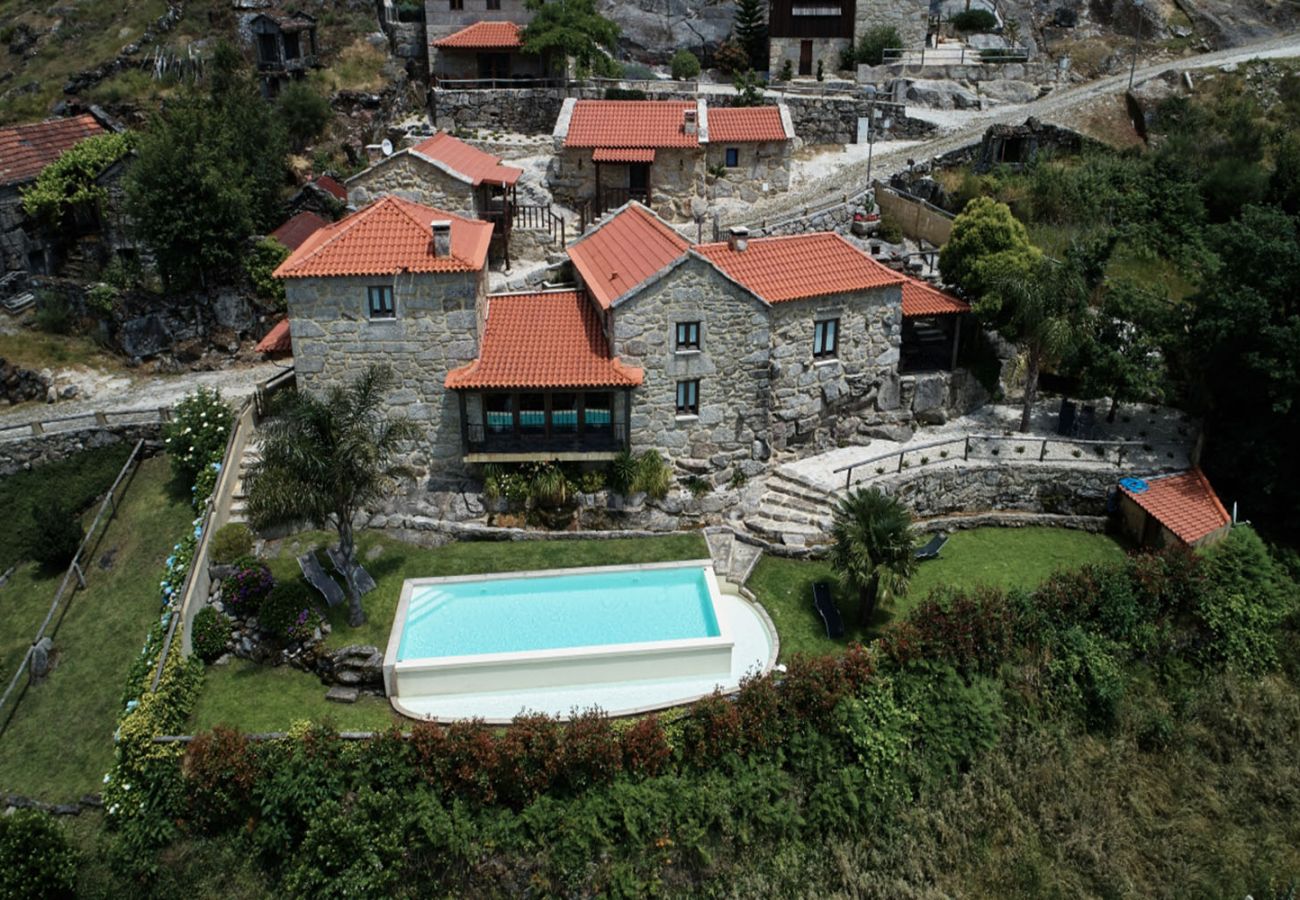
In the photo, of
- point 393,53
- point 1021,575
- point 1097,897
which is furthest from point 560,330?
point 393,53

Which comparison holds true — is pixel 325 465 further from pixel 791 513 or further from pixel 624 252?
pixel 791 513

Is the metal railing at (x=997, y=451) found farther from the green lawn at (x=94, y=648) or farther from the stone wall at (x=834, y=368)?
the green lawn at (x=94, y=648)

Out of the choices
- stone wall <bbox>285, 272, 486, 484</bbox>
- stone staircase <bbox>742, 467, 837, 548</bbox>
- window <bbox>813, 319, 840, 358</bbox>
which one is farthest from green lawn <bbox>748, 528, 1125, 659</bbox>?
stone wall <bbox>285, 272, 486, 484</bbox>

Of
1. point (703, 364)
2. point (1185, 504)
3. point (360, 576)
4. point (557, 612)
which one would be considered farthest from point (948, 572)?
point (360, 576)

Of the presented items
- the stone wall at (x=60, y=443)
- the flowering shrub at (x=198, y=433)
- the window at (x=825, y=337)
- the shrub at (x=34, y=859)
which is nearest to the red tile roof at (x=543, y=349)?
the window at (x=825, y=337)

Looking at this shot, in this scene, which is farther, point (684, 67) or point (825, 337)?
point (684, 67)

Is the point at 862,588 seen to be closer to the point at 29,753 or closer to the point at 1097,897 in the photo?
the point at 1097,897

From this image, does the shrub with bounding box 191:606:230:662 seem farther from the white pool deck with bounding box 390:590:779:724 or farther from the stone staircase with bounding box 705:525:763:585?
the stone staircase with bounding box 705:525:763:585
